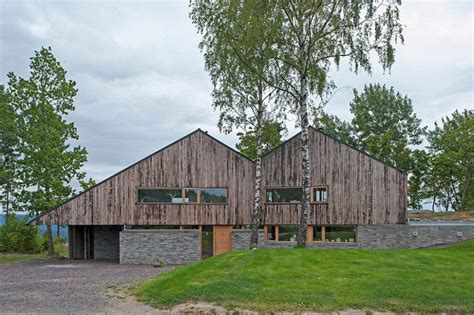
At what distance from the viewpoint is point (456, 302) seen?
417 inches

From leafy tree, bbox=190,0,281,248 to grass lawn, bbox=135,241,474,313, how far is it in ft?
27.4

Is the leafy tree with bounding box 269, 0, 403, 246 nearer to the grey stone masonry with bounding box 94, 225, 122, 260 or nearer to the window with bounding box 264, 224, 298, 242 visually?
the window with bounding box 264, 224, 298, 242

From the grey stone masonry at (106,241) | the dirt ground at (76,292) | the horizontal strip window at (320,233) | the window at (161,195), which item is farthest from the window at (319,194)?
the grey stone masonry at (106,241)

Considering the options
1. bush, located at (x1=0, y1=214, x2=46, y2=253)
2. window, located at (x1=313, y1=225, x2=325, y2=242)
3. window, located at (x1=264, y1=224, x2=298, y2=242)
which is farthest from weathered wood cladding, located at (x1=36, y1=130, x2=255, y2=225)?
bush, located at (x1=0, y1=214, x2=46, y2=253)

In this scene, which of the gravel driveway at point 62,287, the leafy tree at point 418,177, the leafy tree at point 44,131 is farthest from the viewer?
the leafy tree at point 418,177

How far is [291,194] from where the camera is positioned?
2483cm

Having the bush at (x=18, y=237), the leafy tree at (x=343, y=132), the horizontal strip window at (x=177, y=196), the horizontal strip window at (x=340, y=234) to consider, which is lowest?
the bush at (x=18, y=237)

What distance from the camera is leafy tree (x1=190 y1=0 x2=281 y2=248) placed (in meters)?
20.3

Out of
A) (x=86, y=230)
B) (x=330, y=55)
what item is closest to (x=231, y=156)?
(x=330, y=55)

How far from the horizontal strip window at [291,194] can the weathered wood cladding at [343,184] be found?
221 mm

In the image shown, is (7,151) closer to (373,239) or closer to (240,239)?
(240,239)

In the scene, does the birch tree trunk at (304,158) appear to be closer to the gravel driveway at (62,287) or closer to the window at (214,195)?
the window at (214,195)

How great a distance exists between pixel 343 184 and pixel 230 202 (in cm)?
576

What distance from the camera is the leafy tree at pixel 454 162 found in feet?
143
